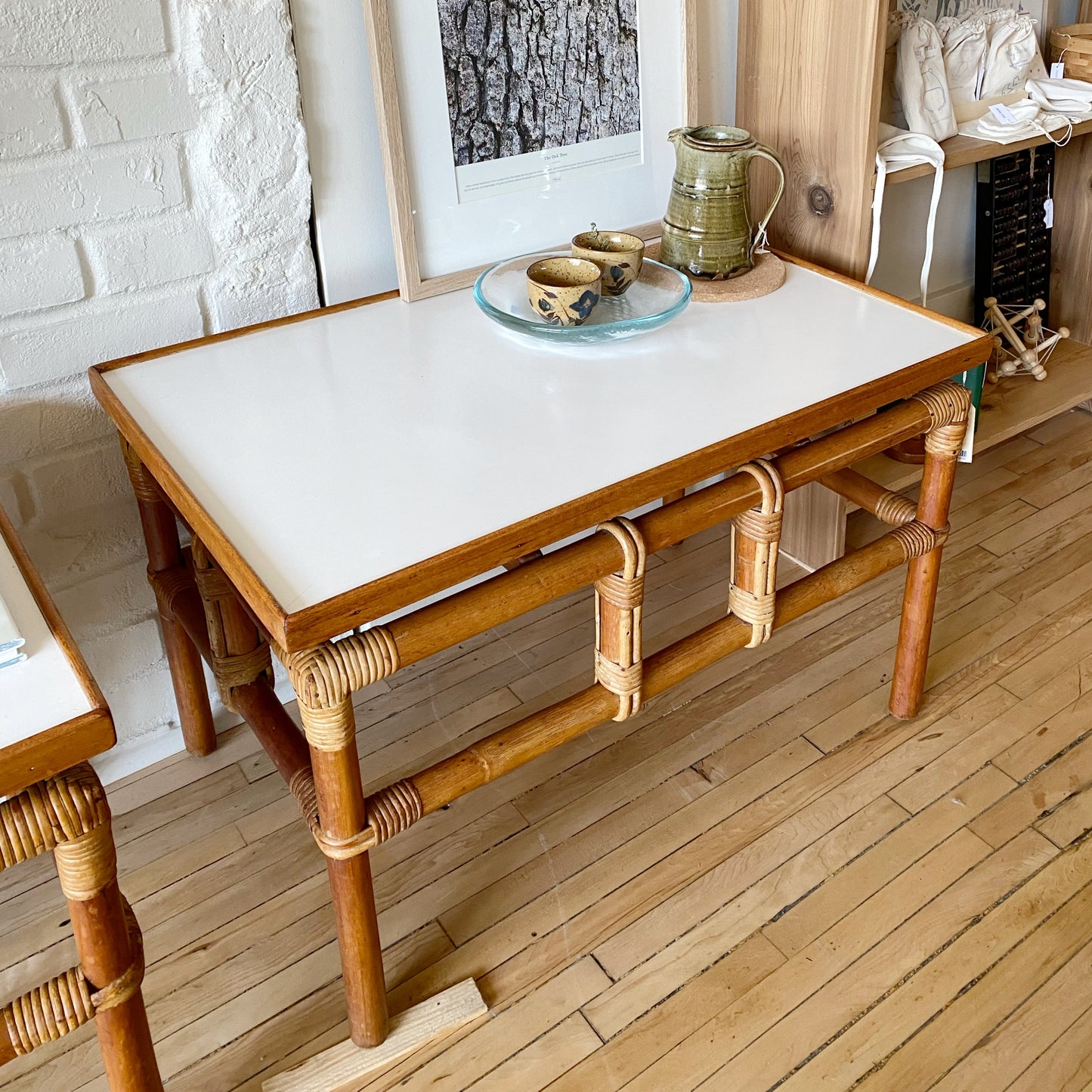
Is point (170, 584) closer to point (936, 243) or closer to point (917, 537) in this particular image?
point (917, 537)

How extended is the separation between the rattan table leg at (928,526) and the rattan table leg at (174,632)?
0.99 meters

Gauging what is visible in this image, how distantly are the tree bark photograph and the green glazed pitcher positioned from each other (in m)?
0.14

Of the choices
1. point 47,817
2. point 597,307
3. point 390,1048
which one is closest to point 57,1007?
point 47,817

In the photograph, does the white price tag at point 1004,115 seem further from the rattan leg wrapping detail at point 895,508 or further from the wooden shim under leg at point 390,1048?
the wooden shim under leg at point 390,1048

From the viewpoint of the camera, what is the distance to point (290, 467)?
3.68 ft

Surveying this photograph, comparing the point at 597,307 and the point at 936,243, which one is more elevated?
the point at 597,307

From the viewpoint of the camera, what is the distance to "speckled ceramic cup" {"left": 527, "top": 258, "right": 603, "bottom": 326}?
131cm

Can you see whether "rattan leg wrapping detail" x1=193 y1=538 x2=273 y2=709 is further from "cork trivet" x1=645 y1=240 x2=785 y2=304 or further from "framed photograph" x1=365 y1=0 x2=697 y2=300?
"cork trivet" x1=645 y1=240 x2=785 y2=304

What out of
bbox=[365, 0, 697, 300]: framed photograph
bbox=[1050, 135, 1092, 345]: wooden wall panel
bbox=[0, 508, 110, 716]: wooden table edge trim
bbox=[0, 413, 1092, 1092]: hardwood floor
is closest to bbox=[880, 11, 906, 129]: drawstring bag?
bbox=[365, 0, 697, 300]: framed photograph

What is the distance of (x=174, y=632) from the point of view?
1550 mm

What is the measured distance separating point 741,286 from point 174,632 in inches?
36.4

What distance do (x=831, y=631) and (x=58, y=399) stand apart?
4.24 feet

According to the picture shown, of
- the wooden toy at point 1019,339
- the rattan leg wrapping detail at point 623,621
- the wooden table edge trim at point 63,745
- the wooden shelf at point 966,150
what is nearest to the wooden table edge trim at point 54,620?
the wooden table edge trim at point 63,745

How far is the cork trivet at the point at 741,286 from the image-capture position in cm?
147
